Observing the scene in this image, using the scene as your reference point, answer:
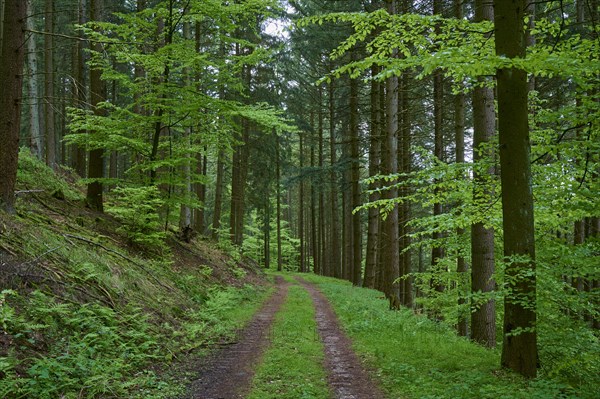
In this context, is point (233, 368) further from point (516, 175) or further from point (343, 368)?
point (516, 175)

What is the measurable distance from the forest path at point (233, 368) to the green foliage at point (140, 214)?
4.08 m

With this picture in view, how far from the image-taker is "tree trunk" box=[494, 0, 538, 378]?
5281 millimetres

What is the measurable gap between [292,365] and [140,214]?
264 inches

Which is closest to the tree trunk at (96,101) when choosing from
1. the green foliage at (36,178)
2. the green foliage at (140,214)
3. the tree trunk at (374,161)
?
the green foliage at (36,178)

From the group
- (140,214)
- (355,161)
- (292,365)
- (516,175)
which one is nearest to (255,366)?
(292,365)

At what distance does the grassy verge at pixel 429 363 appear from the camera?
16.4ft

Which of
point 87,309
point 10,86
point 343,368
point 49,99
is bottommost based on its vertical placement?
point 343,368

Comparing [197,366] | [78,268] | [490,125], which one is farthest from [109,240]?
[490,125]

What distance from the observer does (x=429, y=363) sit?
6.82 m

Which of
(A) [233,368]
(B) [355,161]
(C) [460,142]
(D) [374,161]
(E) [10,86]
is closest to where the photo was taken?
(A) [233,368]

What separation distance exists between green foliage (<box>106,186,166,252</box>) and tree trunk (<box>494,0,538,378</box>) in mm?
8565

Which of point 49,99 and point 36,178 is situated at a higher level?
point 49,99

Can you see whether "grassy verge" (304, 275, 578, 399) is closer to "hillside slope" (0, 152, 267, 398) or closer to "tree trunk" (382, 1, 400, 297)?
"tree trunk" (382, 1, 400, 297)

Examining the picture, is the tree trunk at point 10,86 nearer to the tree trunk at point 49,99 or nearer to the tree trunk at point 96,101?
the tree trunk at point 96,101
